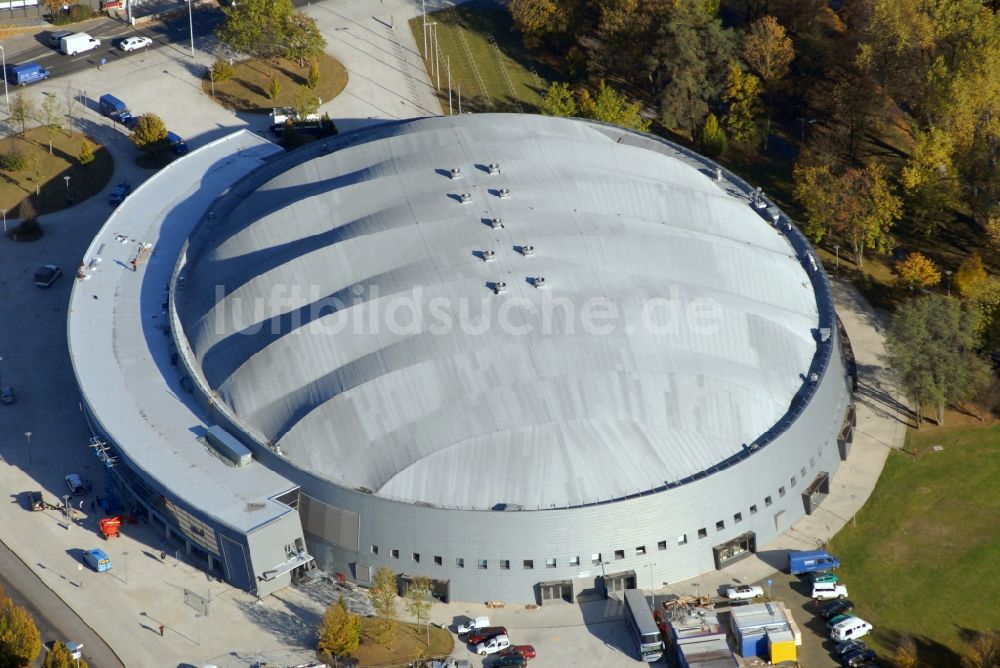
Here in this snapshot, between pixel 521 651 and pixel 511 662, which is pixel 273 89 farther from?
pixel 511 662

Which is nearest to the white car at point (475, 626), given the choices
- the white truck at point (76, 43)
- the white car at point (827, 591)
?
the white car at point (827, 591)

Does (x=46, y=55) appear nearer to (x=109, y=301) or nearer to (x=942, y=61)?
(x=109, y=301)

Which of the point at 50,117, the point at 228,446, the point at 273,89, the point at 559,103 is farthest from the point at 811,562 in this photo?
the point at 50,117

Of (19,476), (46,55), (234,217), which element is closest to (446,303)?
(234,217)

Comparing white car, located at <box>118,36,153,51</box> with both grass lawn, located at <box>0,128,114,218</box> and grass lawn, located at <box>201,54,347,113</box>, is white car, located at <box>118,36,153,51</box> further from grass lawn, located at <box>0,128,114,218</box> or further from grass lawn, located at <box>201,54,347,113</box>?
grass lawn, located at <box>0,128,114,218</box>

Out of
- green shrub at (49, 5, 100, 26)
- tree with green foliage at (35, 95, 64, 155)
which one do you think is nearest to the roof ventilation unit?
tree with green foliage at (35, 95, 64, 155)

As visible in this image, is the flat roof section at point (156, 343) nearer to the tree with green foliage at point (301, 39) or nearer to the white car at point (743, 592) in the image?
the tree with green foliage at point (301, 39)
